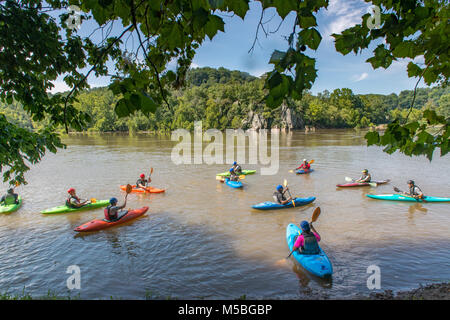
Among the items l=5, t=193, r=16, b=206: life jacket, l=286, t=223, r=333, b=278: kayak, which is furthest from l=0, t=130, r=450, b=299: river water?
l=5, t=193, r=16, b=206: life jacket

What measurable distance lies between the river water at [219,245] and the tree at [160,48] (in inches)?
164

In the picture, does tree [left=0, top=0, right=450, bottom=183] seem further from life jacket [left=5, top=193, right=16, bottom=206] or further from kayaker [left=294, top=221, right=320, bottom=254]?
life jacket [left=5, top=193, right=16, bottom=206]

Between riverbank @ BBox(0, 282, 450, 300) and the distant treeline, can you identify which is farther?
the distant treeline

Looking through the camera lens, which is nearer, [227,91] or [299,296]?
[299,296]

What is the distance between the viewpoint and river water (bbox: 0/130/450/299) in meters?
7.25

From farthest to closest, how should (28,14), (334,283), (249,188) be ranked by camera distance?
(249,188) → (334,283) → (28,14)

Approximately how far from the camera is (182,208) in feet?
44.8

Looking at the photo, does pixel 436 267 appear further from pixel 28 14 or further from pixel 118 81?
pixel 28 14

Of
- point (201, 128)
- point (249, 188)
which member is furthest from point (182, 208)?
point (201, 128)

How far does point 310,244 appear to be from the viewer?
7.82 metres

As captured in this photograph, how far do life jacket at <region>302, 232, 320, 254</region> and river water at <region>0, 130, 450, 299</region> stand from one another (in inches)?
21.8

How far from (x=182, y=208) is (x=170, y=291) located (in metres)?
6.69

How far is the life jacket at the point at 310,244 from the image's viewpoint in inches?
308

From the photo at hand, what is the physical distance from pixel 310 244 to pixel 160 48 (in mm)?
6965
